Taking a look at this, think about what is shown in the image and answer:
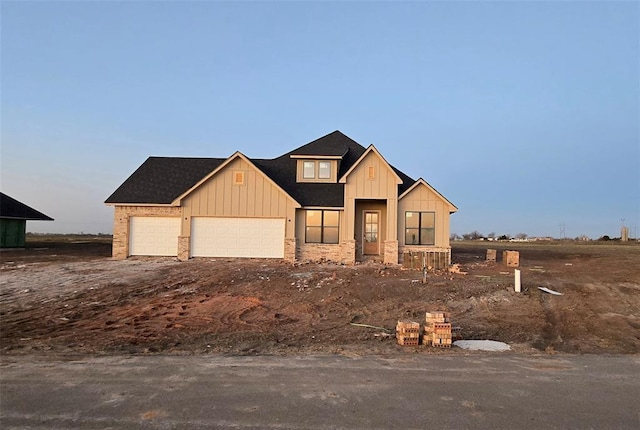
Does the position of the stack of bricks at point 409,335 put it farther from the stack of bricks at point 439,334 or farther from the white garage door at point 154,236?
the white garage door at point 154,236

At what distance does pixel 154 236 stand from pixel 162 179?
148 inches

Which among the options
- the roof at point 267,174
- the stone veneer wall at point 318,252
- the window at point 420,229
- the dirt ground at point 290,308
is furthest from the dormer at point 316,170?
the dirt ground at point 290,308

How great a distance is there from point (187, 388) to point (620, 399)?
5.60m

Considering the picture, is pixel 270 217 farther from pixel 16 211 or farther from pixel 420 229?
pixel 16 211

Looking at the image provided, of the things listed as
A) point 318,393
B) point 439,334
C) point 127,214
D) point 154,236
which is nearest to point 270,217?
point 154,236

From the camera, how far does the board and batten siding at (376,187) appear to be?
2216cm

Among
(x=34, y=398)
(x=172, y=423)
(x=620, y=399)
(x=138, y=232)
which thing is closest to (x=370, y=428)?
(x=172, y=423)

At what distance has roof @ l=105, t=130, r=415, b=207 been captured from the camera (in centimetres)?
2297

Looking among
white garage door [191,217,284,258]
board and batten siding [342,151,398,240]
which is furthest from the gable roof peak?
white garage door [191,217,284,258]

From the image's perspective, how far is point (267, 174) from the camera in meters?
23.2

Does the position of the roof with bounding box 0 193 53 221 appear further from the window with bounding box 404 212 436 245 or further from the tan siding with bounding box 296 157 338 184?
the window with bounding box 404 212 436 245

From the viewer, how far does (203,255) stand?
22.2 meters

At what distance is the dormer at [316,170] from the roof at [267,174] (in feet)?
0.96

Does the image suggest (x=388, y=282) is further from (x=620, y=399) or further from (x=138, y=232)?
(x=138, y=232)
